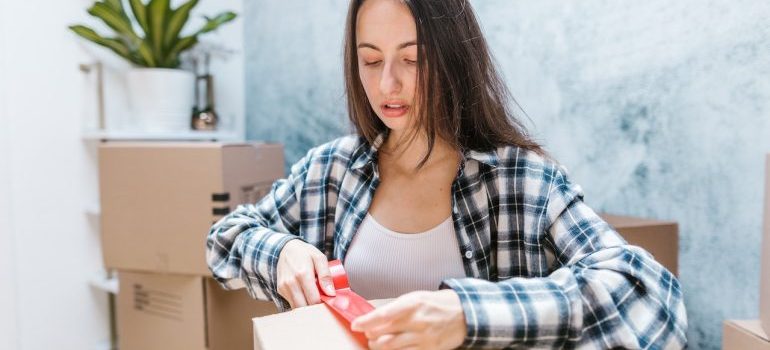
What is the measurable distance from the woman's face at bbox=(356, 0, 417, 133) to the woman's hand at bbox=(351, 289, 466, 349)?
387mm

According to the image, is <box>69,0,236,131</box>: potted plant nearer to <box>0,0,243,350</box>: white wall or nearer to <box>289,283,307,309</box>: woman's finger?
<box>0,0,243,350</box>: white wall

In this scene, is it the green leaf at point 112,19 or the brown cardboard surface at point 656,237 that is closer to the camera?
the brown cardboard surface at point 656,237

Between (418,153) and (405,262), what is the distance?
21 cm

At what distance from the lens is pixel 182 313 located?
156 centimetres

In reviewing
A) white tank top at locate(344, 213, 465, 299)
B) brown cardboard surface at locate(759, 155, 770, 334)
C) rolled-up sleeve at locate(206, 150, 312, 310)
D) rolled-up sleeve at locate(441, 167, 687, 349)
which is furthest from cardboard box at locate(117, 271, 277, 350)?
brown cardboard surface at locate(759, 155, 770, 334)

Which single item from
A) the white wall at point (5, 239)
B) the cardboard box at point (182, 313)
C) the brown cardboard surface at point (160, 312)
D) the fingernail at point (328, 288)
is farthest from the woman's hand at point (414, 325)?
the white wall at point (5, 239)

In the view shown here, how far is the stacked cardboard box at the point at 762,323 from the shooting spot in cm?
81

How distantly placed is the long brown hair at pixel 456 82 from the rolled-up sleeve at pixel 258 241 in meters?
0.28

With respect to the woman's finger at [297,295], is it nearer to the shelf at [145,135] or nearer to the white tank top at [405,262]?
the white tank top at [405,262]

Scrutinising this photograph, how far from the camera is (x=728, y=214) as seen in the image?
1.14m

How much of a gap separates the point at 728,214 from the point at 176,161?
55.8 inches

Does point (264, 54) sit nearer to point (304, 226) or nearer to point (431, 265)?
point (304, 226)

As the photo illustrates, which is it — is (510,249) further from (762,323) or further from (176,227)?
(176,227)

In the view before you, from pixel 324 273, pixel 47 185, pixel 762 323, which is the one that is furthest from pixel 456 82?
pixel 47 185
